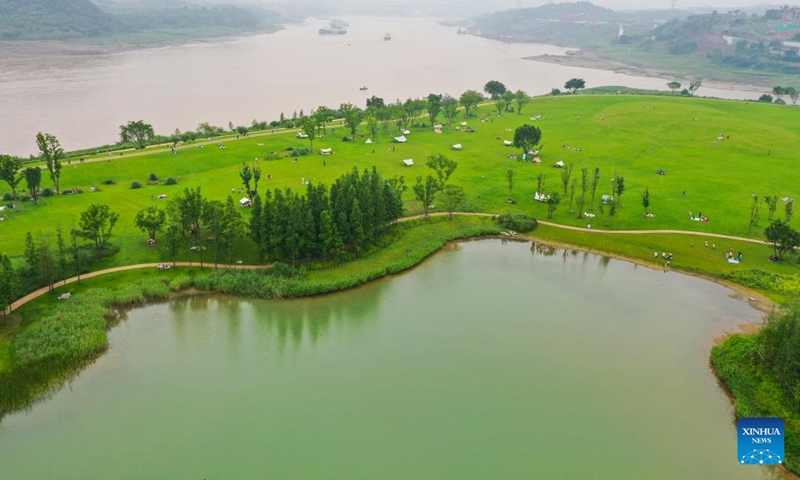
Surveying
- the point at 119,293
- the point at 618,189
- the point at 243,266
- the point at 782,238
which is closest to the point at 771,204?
the point at 782,238

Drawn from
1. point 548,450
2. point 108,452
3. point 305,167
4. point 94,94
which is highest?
point 94,94

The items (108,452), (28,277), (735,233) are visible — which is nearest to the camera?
(108,452)

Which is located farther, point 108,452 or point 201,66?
point 201,66

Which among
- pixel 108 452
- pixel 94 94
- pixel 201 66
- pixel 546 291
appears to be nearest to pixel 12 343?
pixel 108 452

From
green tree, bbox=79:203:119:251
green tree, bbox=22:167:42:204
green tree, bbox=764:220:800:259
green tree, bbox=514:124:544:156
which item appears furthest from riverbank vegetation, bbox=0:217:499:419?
green tree, bbox=514:124:544:156

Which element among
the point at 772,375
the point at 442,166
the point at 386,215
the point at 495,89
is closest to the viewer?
the point at 772,375

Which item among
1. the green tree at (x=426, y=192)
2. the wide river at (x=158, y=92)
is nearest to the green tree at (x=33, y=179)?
the wide river at (x=158, y=92)

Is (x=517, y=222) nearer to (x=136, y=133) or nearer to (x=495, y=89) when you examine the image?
(x=136, y=133)

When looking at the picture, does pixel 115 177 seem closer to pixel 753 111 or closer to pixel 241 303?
pixel 241 303
